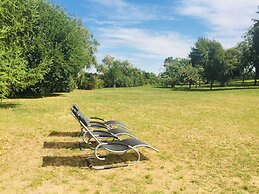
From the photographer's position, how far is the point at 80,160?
744cm

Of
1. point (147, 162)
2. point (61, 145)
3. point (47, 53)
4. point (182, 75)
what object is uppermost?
point (47, 53)

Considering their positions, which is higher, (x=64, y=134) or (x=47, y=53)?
(x=47, y=53)

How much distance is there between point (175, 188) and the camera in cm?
576

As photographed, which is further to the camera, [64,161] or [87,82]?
[87,82]

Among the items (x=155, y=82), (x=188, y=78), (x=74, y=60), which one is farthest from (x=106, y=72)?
(x=74, y=60)

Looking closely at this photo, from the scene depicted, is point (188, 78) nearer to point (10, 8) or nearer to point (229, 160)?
point (10, 8)

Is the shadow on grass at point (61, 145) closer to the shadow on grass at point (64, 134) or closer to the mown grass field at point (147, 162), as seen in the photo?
the mown grass field at point (147, 162)

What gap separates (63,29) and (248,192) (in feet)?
75.6

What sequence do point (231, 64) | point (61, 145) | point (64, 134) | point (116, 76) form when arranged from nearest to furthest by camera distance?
point (61, 145), point (64, 134), point (231, 64), point (116, 76)

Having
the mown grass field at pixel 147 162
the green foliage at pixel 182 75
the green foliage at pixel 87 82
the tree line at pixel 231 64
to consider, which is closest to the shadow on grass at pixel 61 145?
the mown grass field at pixel 147 162

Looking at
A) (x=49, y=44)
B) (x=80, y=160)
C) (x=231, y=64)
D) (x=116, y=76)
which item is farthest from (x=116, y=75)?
(x=80, y=160)

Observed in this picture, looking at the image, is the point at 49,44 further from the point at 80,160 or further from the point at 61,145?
the point at 80,160

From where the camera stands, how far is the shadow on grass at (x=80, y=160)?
7125mm

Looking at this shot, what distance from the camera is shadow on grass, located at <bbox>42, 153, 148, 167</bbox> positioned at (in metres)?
7.12
